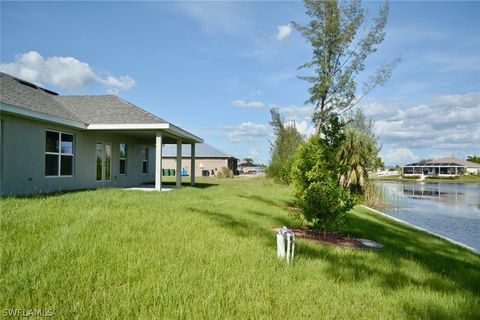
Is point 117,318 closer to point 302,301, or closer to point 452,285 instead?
point 302,301

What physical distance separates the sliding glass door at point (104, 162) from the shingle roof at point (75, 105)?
5.97 feet

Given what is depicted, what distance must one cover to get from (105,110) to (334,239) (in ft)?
47.0

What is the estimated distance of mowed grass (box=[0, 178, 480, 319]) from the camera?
3.35 meters

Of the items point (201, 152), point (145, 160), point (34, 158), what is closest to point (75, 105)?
point (34, 158)

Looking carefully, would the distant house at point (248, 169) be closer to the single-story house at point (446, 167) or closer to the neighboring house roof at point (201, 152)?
the neighboring house roof at point (201, 152)

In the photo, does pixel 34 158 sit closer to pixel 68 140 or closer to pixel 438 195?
pixel 68 140

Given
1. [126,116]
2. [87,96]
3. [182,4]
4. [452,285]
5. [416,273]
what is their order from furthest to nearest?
[87,96]
[126,116]
[182,4]
[416,273]
[452,285]

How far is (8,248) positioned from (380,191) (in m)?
20.4

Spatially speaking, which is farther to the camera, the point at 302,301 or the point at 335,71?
the point at 335,71

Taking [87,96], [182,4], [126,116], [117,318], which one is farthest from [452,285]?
[87,96]

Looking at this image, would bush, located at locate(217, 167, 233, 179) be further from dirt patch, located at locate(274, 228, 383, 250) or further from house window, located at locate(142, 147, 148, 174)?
dirt patch, located at locate(274, 228, 383, 250)

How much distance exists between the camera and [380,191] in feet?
68.1

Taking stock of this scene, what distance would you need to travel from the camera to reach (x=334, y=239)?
762 cm

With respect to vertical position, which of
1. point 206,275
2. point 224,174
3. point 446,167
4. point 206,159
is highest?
point 206,159
